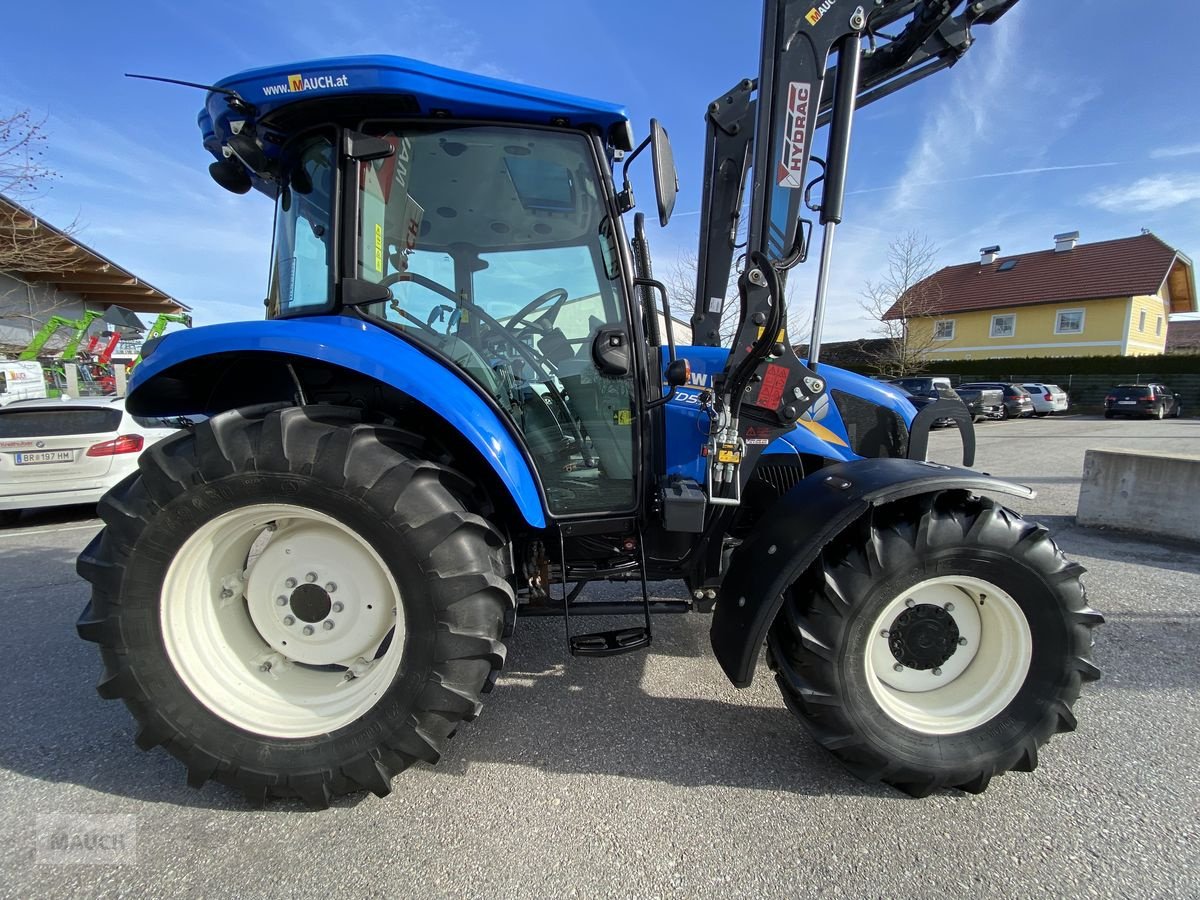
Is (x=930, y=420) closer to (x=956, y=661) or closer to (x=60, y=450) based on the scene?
(x=956, y=661)

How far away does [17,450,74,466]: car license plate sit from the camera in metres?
5.55

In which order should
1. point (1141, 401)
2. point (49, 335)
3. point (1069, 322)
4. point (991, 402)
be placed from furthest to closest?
1. point (1069, 322)
2. point (1141, 401)
3. point (991, 402)
4. point (49, 335)

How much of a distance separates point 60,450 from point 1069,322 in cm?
3684

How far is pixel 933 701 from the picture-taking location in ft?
6.89

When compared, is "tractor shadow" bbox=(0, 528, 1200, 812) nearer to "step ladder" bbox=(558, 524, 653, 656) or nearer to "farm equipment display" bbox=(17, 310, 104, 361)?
"step ladder" bbox=(558, 524, 653, 656)

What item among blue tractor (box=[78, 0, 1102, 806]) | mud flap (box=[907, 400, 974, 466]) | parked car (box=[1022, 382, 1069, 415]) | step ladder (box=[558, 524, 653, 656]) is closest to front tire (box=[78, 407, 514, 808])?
blue tractor (box=[78, 0, 1102, 806])

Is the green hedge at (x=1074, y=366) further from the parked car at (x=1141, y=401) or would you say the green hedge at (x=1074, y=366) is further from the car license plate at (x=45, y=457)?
the car license plate at (x=45, y=457)

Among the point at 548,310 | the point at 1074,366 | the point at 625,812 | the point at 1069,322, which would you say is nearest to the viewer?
the point at 625,812

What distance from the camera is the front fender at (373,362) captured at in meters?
1.89

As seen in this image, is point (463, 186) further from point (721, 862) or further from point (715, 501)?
point (721, 862)

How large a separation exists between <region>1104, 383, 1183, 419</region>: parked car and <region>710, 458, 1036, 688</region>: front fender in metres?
26.6

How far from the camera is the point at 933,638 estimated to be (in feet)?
6.71

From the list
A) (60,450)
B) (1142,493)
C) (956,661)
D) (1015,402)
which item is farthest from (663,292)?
(1015,402)

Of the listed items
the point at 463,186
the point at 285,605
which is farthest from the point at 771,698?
the point at 463,186
